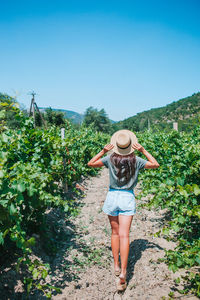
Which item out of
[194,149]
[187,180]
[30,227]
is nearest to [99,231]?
[30,227]

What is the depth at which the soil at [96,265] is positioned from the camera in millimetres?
2609

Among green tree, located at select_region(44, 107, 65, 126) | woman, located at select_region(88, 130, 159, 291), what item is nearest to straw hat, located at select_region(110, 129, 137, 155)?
woman, located at select_region(88, 130, 159, 291)

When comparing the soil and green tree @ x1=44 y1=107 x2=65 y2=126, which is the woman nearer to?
the soil

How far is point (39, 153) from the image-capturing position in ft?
11.3

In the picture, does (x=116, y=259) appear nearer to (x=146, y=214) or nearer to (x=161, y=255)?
(x=161, y=255)

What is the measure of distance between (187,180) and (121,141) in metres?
1.39

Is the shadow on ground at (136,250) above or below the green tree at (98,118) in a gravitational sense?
below

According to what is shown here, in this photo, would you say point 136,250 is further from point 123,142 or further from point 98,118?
point 98,118

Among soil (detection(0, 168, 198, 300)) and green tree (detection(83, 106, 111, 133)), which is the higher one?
green tree (detection(83, 106, 111, 133))

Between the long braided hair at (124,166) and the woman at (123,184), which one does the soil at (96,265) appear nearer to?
the woman at (123,184)

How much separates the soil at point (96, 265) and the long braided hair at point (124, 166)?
1.26 metres

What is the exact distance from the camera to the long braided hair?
2.74m

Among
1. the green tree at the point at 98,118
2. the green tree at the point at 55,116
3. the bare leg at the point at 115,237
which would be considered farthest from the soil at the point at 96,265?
the green tree at the point at 98,118

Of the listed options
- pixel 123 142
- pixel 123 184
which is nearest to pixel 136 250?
pixel 123 184
